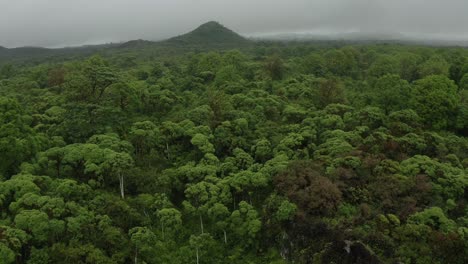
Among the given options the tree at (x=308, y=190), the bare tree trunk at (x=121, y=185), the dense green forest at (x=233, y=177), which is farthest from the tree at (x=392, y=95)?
the bare tree trunk at (x=121, y=185)

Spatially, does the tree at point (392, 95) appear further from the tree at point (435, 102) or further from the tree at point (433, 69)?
the tree at point (433, 69)

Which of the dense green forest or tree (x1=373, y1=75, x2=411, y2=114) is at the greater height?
tree (x1=373, y1=75, x2=411, y2=114)

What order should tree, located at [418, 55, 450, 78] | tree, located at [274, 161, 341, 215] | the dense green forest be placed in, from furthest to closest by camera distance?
1. tree, located at [418, 55, 450, 78]
2. tree, located at [274, 161, 341, 215]
3. the dense green forest

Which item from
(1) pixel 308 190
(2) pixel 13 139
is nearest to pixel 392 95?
(1) pixel 308 190

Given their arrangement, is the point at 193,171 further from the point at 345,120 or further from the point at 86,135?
the point at 345,120

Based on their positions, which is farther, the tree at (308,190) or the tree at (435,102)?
the tree at (435,102)

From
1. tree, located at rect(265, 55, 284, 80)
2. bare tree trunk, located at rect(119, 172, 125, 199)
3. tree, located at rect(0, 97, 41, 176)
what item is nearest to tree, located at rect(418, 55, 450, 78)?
tree, located at rect(265, 55, 284, 80)

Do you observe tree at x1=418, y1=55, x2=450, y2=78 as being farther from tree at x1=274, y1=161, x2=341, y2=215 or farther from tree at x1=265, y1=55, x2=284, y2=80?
tree at x1=274, y1=161, x2=341, y2=215

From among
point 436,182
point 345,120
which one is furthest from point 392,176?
point 345,120

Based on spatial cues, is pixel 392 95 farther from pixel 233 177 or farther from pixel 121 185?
pixel 121 185
